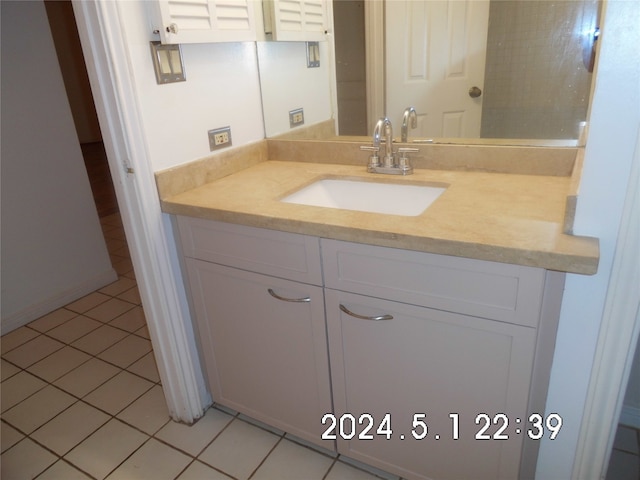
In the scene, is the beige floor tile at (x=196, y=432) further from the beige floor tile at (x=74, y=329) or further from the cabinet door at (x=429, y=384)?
the beige floor tile at (x=74, y=329)

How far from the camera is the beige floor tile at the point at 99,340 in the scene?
7.08 feet

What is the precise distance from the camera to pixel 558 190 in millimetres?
1226

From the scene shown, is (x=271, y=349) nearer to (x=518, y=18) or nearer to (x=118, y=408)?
(x=118, y=408)

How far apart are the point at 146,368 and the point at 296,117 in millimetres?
1266

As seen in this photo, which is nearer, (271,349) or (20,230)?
(271,349)

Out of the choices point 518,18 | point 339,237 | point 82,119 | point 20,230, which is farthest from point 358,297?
point 82,119

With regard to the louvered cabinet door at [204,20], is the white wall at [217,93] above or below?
below

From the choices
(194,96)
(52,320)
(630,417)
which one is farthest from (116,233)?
(630,417)

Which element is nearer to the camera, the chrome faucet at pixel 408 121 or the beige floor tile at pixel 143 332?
the chrome faucet at pixel 408 121

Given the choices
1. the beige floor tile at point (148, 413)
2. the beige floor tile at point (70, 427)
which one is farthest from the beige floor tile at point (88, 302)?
the beige floor tile at point (148, 413)

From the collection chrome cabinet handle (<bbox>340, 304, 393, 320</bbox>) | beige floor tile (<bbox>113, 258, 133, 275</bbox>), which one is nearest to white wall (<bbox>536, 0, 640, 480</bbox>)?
chrome cabinet handle (<bbox>340, 304, 393, 320</bbox>)

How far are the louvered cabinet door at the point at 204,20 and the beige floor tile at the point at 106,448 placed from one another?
1344mm

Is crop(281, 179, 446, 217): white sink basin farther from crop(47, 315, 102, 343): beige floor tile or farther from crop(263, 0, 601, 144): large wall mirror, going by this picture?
crop(47, 315, 102, 343): beige floor tile

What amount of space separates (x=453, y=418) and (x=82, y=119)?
6988mm
